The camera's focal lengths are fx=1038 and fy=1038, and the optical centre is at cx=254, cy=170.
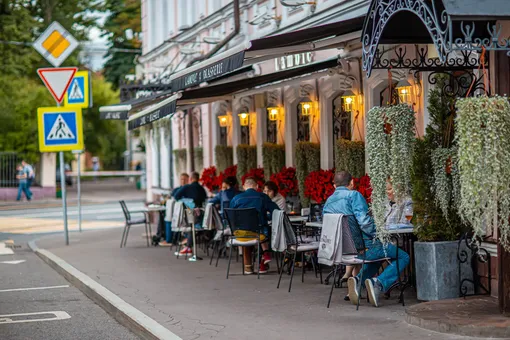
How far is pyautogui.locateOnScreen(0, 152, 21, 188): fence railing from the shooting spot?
143 feet

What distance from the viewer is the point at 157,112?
1681cm

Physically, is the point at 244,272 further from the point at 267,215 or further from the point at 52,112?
the point at 52,112

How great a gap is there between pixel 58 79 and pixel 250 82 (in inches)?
173

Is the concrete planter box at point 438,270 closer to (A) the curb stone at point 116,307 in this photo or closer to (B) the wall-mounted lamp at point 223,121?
(A) the curb stone at point 116,307

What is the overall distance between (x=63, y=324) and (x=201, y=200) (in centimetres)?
794

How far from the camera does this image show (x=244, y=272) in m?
14.6

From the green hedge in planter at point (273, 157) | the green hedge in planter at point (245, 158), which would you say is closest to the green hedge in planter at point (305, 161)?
the green hedge in planter at point (273, 157)

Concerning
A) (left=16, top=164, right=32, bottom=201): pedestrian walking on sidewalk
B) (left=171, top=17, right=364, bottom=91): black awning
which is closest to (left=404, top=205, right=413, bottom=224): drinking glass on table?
(left=171, top=17, right=364, bottom=91): black awning

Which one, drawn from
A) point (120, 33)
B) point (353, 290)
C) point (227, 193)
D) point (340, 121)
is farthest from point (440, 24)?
point (120, 33)

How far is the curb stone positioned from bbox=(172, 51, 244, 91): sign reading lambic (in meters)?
2.94

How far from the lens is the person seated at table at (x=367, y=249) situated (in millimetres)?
10945

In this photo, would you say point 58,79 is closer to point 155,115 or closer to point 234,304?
point 155,115

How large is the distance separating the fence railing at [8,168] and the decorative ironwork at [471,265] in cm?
3477

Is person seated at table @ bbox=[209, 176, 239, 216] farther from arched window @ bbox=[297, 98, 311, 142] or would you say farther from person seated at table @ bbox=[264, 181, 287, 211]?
arched window @ bbox=[297, 98, 311, 142]
